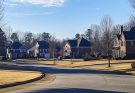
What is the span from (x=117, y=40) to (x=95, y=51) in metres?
20.4

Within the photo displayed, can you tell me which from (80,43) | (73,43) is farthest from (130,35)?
(73,43)


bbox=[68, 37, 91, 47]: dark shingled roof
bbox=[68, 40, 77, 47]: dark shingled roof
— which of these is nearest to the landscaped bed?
bbox=[68, 37, 91, 47]: dark shingled roof

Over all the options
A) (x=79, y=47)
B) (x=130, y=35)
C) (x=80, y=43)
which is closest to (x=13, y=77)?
(x=130, y=35)

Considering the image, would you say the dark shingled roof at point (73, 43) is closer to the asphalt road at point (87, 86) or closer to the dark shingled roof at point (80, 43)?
the dark shingled roof at point (80, 43)

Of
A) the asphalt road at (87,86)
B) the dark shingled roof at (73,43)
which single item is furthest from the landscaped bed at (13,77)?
the dark shingled roof at (73,43)

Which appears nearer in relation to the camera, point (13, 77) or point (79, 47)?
point (13, 77)

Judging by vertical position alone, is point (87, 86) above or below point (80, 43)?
below

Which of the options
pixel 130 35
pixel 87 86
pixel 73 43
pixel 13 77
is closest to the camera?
pixel 87 86

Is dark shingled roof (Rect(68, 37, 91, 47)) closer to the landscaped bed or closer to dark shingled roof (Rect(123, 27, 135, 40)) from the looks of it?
dark shingled roof (Rect(123, 27, 135, 40))

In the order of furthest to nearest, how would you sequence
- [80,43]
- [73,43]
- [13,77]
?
[73,43]
[80,43]
[13,77]

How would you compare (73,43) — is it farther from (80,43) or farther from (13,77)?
(13,77)

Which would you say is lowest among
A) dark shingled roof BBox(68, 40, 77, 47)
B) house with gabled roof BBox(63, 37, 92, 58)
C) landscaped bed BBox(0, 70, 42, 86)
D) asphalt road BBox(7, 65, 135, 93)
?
asphalt road BBox(7, 65, 135, 93)

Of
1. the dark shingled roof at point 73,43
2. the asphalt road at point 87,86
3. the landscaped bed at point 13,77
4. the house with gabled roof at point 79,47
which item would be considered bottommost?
the asphalt road at point 87,86

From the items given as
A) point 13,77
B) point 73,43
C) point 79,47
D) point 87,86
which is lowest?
point 87,86
